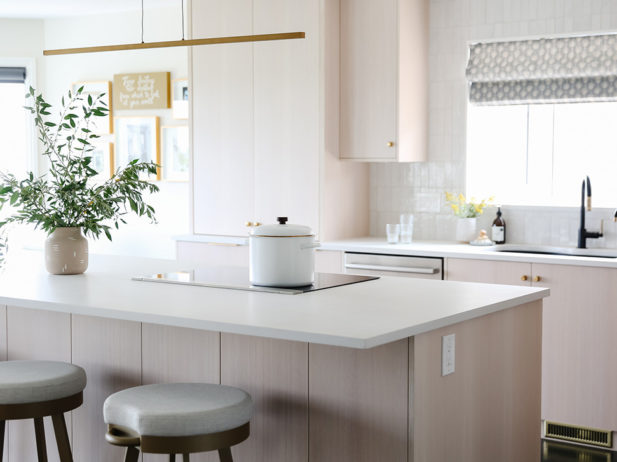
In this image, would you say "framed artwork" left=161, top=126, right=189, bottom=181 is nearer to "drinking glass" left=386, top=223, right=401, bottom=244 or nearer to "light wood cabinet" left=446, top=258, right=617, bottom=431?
"drinking glass" left=386, top=223, right=401, bottom=244

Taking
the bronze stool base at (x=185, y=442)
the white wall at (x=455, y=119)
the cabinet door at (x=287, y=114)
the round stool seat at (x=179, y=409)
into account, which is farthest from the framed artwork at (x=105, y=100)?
the bronze stool base at (x=185, y=442)

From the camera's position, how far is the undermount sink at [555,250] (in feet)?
15.3

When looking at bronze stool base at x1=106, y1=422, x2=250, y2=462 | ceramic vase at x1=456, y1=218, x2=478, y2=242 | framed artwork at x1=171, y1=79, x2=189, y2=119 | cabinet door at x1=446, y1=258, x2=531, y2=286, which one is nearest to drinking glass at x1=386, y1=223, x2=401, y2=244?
ceramic vase at x1=456, y1=218, x2=478, y2=242

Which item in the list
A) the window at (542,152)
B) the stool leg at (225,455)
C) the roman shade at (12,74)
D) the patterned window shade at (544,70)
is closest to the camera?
the stool leg at (225,455)

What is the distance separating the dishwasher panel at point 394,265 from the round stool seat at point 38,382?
2.35 m

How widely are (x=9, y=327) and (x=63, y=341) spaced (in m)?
0.30

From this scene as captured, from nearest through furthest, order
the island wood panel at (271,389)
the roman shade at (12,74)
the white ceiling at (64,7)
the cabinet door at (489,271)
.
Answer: the island wood panel at (271,389) < the cabinet door at (489,271) < the white ceiling at (64,7) < the roman shade at (12,74)

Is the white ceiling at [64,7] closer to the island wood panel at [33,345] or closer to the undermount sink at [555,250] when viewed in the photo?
the undermount sink at [555,250]

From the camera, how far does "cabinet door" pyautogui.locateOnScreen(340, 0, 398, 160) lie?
4980mm

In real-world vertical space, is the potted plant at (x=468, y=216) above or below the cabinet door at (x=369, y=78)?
below

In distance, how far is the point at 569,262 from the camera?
4.21 meters

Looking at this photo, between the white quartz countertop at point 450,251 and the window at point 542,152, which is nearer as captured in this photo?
the white quartz countertop at point 450,251

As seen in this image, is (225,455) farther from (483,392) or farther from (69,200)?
(69,200)

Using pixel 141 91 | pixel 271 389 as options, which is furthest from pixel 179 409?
pixel 141 91
